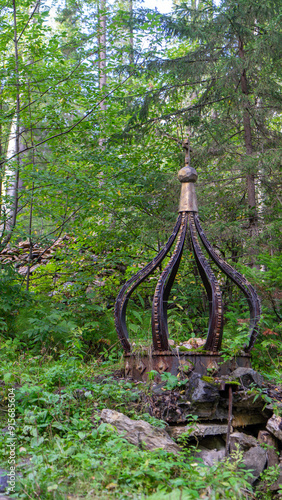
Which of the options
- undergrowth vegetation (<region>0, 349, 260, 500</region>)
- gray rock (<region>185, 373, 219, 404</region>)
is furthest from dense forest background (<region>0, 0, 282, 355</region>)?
gray rock (<region>185, 373, 219, 404</region>)

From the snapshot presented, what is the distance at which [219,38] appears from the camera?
24.7ft

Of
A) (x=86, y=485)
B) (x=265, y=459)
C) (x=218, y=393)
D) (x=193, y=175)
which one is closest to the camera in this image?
(x=86, y=485)

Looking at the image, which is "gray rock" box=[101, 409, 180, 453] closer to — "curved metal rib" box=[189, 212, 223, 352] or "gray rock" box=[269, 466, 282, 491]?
"gray rock" box=[269, 466, 282, 491]

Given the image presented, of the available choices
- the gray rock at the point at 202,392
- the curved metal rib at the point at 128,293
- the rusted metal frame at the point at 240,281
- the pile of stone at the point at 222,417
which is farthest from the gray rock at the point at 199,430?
the curved metal rib at the point at 128,293

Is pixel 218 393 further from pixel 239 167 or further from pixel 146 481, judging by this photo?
pixel 239 167

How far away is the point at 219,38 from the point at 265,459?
7.04 m

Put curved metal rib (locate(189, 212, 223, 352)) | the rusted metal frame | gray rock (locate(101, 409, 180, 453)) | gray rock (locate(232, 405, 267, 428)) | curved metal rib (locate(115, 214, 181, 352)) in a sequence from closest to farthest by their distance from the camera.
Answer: gray rock (locate(101, 409, 180, 453))
gray rock (locate(232, 405, 267, 428))
curved metal rib (locate(189, 212, 223, 352))
the rusted metal frame
curved metal rib (locate(115, 214, 181, 352))

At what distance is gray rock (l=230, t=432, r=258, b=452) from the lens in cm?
370

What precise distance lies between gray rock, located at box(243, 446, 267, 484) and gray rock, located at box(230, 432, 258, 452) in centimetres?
10

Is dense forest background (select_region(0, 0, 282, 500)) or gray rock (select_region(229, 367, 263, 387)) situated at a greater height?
dense forest background (select_region(0, 0, 282, 500))

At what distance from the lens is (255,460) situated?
3525mm

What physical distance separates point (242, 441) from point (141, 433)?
3.58 ft

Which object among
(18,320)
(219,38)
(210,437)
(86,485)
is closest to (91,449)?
(86,485)

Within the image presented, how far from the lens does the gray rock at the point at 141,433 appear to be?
3137mm
